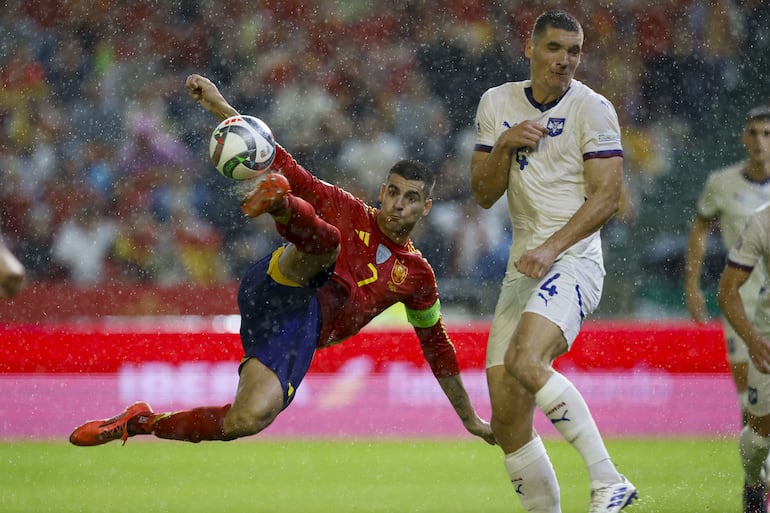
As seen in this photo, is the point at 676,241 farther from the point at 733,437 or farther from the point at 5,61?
the point at 5,61

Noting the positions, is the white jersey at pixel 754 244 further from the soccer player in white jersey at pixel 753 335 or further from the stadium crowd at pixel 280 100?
the stadium crowd at pixel 280 100

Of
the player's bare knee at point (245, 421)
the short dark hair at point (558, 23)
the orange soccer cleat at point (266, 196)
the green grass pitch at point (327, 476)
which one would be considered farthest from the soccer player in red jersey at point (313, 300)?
the short dark hair at point (558, 23)

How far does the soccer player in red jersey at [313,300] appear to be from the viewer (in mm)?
4852

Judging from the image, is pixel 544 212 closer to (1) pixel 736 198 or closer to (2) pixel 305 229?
(2) pixel 305 229

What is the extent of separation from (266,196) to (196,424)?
1.22 m

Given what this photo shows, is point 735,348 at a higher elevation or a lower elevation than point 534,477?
higher

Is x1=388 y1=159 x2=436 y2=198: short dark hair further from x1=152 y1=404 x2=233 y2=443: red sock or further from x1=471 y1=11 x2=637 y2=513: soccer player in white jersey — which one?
x1=152 y1=404 x2=233 y2=443: red sock

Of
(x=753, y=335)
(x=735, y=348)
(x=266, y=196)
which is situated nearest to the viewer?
(x=266, y=196)

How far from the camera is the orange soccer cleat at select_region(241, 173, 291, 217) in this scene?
412 centimetres

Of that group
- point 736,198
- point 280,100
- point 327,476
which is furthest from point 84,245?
point 736,198

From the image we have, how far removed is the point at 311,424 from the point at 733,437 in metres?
2.99

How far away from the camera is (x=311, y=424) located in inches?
332

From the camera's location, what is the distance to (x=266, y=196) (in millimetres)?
4156

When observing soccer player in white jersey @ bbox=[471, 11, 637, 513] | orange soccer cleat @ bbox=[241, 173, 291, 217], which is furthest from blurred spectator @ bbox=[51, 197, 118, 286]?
orange soccer cleat @ bbox=[241, 173, 291, 217]
